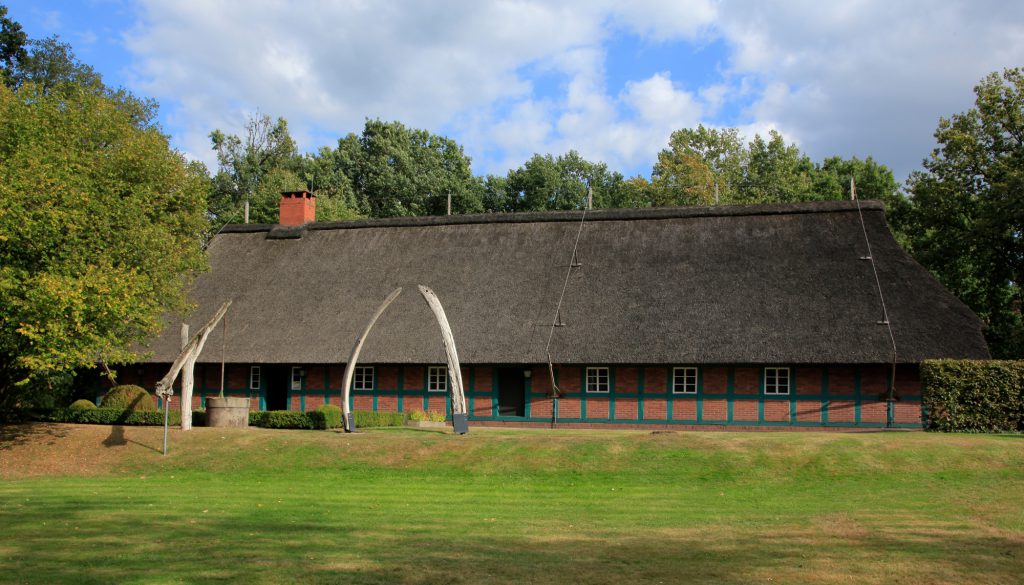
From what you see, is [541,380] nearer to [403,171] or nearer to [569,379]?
[569,379]

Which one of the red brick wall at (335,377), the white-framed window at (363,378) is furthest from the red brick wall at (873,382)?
the red brick wall at (335,377)

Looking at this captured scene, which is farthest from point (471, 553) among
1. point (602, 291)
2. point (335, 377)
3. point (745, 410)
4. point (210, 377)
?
point (210, 377)

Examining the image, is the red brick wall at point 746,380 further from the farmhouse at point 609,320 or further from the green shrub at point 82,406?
the green shrub at point 82,406

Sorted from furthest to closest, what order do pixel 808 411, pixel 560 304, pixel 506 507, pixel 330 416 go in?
Answer: pixel 560 304
pixel 808 411
pixel 330 416
pixel 506 507

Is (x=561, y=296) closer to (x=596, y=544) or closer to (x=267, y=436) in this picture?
(x=267, y=436)

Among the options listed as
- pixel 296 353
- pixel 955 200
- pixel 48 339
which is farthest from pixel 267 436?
pixel 955 200

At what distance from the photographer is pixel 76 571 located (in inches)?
400

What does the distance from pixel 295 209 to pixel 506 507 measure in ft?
80.3

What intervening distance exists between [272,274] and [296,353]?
5173 millimetres

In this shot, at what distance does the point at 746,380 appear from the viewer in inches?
1023

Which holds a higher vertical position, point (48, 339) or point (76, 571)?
point (48, 339)

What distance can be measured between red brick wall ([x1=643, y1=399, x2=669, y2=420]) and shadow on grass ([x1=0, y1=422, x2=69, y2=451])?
15431mm

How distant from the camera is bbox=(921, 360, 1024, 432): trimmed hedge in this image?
2142 cm

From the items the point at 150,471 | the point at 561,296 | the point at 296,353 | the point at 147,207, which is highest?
the point at 147,207
